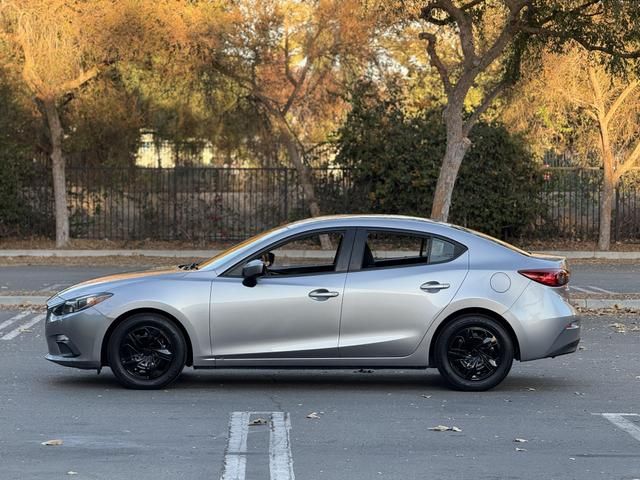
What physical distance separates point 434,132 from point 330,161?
9.94 ft

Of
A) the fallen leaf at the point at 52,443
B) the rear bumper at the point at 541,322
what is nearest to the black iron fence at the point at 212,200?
the rear bumper at the point at 541,322

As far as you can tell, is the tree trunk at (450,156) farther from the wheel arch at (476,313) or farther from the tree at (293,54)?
the wheel arch at (476,313)

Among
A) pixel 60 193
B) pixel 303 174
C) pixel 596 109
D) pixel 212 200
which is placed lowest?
pixel 212 200

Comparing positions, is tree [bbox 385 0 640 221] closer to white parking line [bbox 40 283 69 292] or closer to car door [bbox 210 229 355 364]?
white parking line [bbox 40 283 69 292]

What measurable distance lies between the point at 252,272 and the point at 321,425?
1.68 metres

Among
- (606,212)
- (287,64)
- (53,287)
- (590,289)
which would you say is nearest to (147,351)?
(53,287)

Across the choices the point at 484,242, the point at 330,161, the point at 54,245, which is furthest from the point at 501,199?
the point at 484,242

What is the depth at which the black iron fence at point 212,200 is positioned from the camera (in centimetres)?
2900

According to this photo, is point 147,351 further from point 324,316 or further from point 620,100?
point 620,100

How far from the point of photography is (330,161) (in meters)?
29.4

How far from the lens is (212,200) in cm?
2906

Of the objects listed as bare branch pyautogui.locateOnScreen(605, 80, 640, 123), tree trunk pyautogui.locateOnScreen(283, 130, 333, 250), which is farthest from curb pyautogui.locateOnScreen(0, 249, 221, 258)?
bare branch pyautogui.locateOnScreen(605, 80, 640, 123)

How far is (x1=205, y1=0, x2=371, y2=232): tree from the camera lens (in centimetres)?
2486

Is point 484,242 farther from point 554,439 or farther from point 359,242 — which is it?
point 554,439
